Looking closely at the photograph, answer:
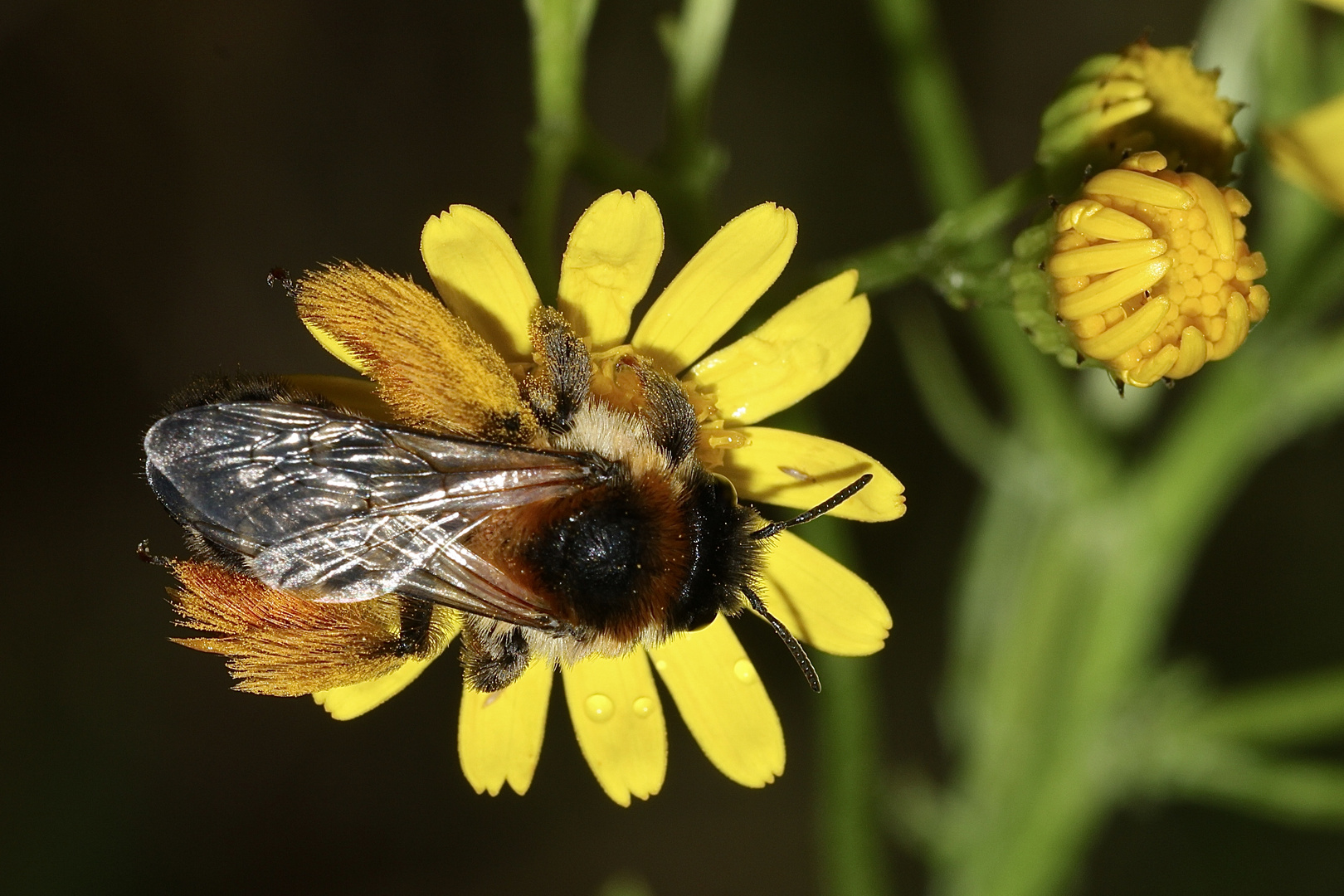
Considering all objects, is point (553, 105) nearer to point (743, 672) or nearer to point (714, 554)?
point (714, 554)

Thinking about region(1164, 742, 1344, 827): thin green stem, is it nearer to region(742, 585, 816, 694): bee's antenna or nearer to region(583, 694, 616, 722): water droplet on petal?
region(742, 585, 816, 694): bee's antenna

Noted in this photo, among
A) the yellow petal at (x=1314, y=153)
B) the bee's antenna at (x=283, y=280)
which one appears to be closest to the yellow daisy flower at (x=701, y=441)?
the bee's antenna at (x=283, y=280)

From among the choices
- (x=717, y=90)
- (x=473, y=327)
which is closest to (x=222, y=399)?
(x=473, y=327)

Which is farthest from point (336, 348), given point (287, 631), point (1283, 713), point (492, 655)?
point (1283, 713)

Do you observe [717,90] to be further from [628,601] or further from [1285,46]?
[628,601]

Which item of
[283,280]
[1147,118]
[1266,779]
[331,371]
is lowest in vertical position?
[1266,779]
